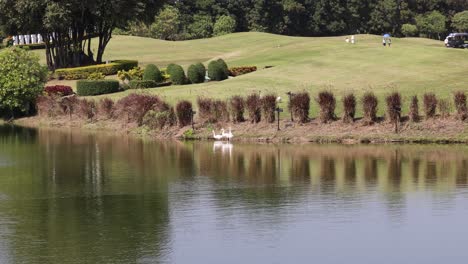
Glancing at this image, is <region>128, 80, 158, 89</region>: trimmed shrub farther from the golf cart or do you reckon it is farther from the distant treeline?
the distant treeline

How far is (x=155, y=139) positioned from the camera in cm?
5009

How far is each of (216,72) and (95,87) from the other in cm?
872

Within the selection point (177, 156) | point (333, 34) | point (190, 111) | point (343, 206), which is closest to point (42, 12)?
point (190, 111)

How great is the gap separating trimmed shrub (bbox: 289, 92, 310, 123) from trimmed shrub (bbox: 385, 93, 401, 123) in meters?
4.38

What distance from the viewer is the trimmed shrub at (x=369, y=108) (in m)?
47.3

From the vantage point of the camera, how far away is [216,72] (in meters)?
68.0

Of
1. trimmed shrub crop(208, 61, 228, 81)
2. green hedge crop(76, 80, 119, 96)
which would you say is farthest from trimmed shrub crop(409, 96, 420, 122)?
green hedge crop(76, 80, 119, 96)

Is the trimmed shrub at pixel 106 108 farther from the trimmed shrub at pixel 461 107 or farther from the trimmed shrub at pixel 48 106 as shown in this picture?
the trimmed shrub at pixel 461 107

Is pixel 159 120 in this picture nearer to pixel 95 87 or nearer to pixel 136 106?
pixel 136 106

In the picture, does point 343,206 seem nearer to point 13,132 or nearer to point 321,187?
point 321,187

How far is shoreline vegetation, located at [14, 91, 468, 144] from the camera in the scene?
151 ft

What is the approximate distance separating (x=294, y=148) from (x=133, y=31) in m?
90.3

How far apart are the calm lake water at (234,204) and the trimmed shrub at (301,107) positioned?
12.4 feet

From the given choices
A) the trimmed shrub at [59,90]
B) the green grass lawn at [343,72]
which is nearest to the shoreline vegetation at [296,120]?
the green grass lawn at [343,72]
